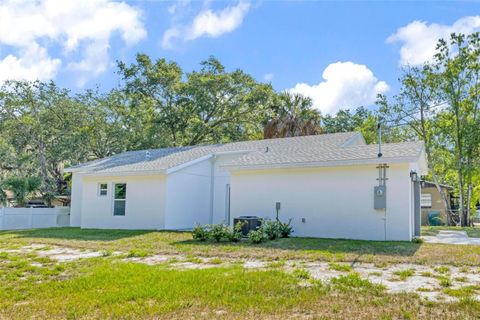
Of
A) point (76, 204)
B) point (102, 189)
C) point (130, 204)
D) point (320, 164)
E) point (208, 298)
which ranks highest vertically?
point (320, 164)

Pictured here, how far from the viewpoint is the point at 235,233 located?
11.4m

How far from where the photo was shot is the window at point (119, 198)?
634 inches

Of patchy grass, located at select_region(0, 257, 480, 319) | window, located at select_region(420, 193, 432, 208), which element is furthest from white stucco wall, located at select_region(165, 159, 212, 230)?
window, located at select_region(420, 193, 432, 208)

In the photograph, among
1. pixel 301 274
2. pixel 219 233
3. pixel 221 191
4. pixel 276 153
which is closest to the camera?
pixel 301 274

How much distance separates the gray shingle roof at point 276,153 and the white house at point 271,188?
0.04 m

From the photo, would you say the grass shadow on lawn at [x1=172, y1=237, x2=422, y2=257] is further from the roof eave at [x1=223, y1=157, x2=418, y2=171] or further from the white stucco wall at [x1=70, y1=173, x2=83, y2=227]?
the white stucco wall at [x1=70, y1=173, x2=83, y2=227]

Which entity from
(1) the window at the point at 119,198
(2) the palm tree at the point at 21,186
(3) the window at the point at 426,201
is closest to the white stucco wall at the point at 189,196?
(1) the window at the point at 119,198

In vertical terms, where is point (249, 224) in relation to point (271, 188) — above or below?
below

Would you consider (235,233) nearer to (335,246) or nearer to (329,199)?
(335,246)

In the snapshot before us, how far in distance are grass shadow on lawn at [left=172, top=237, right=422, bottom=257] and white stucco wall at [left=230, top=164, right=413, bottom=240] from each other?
1.04 meters

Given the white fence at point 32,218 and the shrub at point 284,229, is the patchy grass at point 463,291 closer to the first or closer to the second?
the shrub at point 284,229

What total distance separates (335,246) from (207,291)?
5325 mm

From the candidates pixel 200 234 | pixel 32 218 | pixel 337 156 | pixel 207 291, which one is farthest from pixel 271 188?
pixel 32 218

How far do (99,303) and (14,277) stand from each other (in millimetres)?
2618
